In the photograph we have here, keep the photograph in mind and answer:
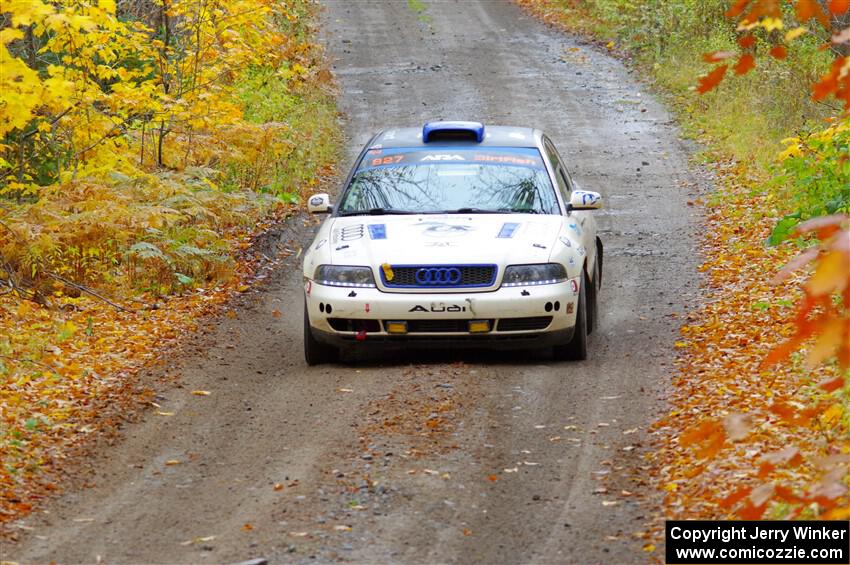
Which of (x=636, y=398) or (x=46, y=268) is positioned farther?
(x=46, y=268)

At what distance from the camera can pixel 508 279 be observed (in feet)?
29.9

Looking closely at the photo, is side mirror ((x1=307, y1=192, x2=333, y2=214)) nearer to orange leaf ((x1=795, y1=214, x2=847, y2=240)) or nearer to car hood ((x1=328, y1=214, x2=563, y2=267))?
car hood ((x1=328, y1=214, x2=563, y2=267))

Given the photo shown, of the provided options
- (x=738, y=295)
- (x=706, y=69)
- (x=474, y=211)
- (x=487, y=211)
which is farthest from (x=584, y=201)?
(x=706, y=69)

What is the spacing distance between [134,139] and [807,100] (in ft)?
37.6

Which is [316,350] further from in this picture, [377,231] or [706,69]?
[706,69]

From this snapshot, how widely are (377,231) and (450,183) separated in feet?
3.37

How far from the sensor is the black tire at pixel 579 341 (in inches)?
369

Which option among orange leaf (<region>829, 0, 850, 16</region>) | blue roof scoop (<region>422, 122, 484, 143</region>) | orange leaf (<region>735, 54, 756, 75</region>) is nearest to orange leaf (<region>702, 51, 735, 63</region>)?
orange leaf (<region>735, 54, 756, 75</region>)

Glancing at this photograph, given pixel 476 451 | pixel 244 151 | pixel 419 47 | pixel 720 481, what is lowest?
pixel 419 47

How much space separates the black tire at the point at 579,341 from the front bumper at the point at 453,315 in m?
0.12

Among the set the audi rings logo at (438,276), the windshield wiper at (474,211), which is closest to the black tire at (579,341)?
the windshield wiper at (474,211)

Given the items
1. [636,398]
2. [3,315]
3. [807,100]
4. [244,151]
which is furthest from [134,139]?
[807,100]

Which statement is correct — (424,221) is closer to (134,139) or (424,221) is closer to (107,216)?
(107,216)

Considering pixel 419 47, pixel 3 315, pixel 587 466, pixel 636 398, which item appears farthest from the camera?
pixel 419 47
